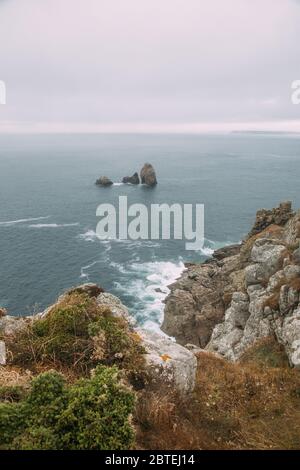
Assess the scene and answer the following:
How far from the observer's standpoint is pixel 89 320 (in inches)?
496

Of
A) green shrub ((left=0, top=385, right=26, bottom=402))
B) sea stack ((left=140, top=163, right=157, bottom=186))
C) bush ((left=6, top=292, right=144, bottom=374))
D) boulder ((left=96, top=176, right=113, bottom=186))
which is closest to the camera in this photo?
green shrub ((left=0, top=385, right=26, bottom=402))

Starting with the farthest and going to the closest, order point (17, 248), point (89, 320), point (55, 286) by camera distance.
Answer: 1. point (17, 248)
2. point (55, 286)
3. point (89, 320)

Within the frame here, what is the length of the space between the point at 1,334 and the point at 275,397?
10063 millimetres

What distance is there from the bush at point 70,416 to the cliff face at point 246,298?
44.0 feet

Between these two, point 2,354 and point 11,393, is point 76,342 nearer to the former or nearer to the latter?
point 2,354

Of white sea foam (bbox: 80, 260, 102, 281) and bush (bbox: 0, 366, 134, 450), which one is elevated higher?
bush (bbox: 0, 366, 134, 450)

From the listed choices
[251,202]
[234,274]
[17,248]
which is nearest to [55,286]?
[17,248]

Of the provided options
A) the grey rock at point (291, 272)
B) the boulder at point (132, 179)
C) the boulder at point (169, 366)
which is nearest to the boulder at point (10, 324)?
the boulder at point (169, 366)

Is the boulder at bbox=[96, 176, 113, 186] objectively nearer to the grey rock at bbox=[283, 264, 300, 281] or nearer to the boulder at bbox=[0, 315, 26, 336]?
the grey rock at bbox=[283, 264, 300, 281]

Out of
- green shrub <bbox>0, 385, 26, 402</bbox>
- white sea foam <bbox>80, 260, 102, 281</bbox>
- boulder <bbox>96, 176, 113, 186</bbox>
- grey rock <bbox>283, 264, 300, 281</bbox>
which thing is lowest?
white sea foam <bbox>80, 260, 102, 281</bbox>

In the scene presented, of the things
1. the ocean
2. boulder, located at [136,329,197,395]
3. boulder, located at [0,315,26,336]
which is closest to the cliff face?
the ocean

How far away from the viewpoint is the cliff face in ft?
103

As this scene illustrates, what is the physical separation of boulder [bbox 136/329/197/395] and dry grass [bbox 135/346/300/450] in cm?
51
